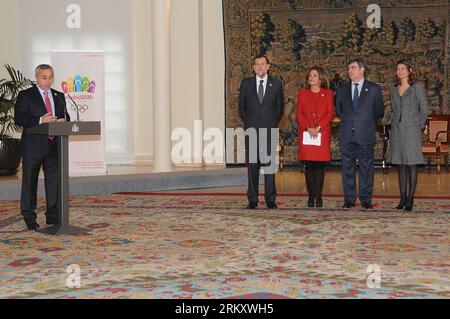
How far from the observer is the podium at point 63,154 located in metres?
7.00

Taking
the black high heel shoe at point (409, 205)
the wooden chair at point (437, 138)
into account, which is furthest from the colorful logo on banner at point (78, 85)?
the wooden chair at point (437, 138)

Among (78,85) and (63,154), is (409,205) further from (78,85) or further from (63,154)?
(78,85)

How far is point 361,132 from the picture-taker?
8.62 metres

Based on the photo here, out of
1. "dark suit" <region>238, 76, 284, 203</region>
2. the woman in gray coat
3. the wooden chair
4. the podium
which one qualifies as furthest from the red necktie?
the wooden chair

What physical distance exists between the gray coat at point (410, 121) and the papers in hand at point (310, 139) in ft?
2.85

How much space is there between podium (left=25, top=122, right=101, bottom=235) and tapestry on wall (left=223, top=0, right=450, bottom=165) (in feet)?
25.8

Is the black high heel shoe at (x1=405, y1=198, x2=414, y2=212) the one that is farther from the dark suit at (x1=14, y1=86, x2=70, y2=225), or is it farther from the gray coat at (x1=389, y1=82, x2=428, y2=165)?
the dark suit at (x1=14, y1=86, x2=70, y2=225)

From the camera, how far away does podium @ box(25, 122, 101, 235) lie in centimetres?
700

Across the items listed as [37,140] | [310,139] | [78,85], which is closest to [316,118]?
[310,139]

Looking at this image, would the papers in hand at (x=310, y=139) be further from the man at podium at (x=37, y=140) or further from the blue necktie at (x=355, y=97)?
the man at podium at (x=37, y=140)

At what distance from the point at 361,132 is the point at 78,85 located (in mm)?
5176
